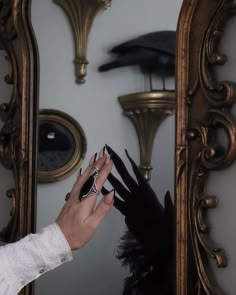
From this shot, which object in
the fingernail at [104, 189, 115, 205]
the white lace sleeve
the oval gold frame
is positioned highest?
the oval gold frame

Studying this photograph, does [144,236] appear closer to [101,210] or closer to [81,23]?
[101,210]

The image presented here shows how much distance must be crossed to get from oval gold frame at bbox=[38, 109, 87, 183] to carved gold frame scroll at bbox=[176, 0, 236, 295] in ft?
0.59

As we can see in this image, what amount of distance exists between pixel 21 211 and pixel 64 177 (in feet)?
0.41

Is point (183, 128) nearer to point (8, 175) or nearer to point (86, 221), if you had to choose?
point (86, 221)

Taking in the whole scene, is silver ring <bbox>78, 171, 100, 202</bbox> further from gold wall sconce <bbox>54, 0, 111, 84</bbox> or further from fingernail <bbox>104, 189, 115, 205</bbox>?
gold wall sconce <bbox>54, 0, 111, 84</bbox>

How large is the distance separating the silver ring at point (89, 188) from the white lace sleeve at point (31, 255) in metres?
0.05

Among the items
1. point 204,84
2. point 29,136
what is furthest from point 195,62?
point 29,136

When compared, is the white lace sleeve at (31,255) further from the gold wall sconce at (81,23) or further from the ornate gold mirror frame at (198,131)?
the gold wall sconce at (81,23)

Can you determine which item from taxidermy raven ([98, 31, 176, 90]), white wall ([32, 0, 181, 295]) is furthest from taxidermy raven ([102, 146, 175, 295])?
taxidermy raven ([98, 31, 176, 90])

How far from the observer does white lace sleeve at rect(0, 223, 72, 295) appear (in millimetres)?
587

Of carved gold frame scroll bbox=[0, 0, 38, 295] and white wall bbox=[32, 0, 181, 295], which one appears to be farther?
carved gold frame scroll bbox=[0, 0, 38, 295]

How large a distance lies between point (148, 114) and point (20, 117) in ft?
0.89

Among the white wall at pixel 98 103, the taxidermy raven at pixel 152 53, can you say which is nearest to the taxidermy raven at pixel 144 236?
the white wall at pixel 98 103

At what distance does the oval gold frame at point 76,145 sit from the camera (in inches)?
28.6
